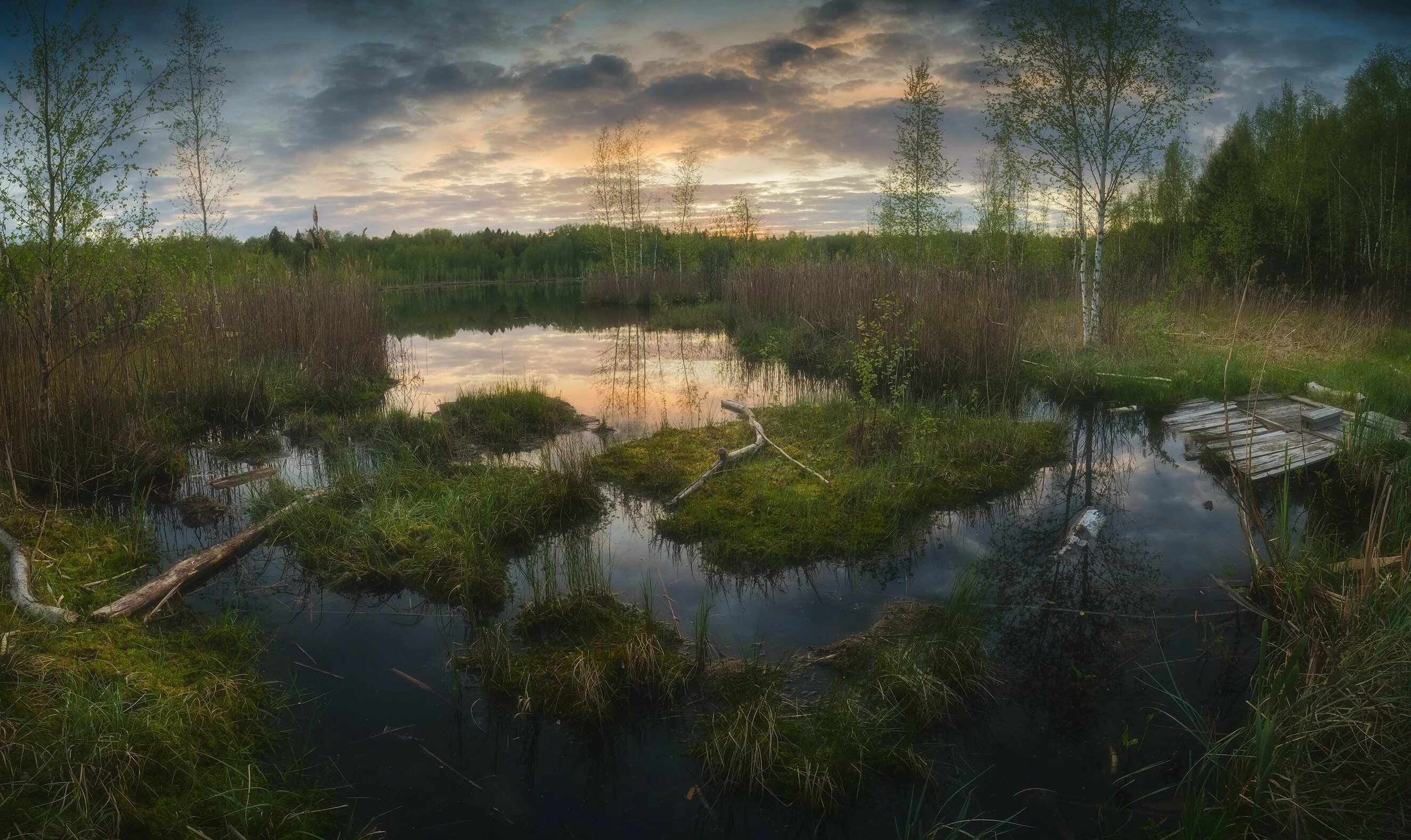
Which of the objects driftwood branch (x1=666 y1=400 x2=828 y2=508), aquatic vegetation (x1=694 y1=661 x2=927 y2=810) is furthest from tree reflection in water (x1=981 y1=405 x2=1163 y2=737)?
driftwood branch (x1=666 y1=400 x2=828 y2=508)

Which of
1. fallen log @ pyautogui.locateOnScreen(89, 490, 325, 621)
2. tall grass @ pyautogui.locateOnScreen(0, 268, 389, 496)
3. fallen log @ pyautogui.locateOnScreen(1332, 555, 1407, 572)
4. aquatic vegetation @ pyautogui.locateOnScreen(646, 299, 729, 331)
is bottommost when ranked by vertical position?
fallen log @ pyautogui.locateOnScreen(89, 490, 325, 621)

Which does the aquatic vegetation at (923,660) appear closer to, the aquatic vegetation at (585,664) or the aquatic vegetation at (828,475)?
the aquatic vegetation at (585,664)

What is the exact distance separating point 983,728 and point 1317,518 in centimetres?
407

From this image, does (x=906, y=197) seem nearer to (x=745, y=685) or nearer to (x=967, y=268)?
(x=967, y=268)

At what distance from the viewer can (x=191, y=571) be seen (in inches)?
182

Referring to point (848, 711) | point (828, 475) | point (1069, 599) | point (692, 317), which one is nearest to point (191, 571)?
point (848, 711)

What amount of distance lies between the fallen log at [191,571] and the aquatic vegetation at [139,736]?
0.17m

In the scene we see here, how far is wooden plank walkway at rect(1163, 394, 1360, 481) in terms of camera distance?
6.67 m

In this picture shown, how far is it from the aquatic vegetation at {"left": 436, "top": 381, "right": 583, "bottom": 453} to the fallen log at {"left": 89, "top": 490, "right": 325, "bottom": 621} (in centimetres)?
245

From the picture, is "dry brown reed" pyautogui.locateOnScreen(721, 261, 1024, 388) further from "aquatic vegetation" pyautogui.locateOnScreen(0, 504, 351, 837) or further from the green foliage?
"aquatic vegetation" pyautogui.locateOnScreen(0, 504, 351, 837)

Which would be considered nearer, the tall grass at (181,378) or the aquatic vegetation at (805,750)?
the aquatic vegetation at (805,750)

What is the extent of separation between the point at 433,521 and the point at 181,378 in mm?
5447

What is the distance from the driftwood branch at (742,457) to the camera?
625 centimetres

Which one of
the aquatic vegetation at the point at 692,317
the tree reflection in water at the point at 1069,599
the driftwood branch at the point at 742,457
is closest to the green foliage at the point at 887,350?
the driftwood branch at the point at 742,457
